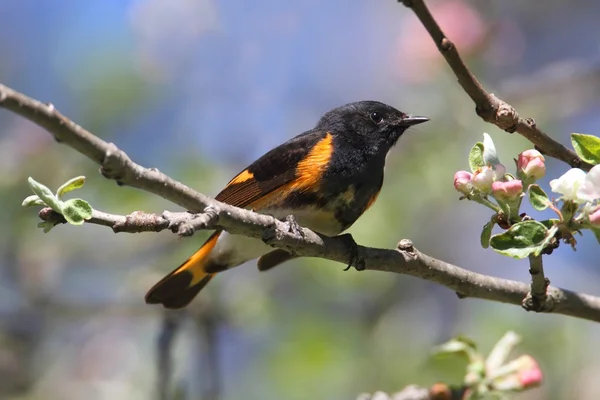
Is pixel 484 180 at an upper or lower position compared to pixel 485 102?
lower

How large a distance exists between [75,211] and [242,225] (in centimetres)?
39

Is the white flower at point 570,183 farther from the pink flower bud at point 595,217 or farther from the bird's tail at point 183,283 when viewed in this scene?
the bird's tail at point 183,283

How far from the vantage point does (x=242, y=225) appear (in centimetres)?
183

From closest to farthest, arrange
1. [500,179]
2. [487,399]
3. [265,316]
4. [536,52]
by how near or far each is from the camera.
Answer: [500,179] < [487,399] < [265,316] < [536,52]

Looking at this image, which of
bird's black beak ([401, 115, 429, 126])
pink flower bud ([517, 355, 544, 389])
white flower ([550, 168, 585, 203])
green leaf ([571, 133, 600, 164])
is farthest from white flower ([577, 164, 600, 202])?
bird's black beak ([401, 115, 429, 126])

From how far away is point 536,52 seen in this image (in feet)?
19.6

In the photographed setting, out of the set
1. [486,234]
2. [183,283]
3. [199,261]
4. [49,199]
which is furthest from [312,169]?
[49,199]

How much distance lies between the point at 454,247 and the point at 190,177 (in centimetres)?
190

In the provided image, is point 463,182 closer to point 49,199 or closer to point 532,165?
point 532,165

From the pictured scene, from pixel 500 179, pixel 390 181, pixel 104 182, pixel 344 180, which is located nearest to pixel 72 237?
pixel 104 182

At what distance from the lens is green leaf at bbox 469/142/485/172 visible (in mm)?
1909

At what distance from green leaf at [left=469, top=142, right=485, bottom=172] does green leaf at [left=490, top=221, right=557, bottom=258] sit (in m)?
0.22

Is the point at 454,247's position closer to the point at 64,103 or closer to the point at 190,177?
the point at 190,177

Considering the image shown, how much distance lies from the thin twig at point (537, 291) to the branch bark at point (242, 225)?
22 mm
